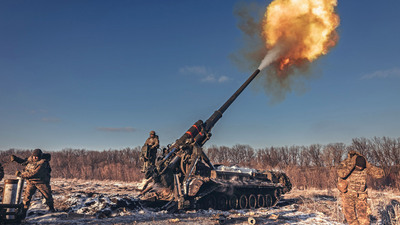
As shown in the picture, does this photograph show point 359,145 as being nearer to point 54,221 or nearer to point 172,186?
point 172,186

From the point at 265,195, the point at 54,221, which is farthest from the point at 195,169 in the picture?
the point at 54,221

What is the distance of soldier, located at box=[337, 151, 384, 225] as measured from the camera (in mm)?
7570

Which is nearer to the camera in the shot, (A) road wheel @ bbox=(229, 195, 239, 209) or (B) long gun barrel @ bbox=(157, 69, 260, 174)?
(B) long gun barrel @ bbox=(157, 69, 260, 174)

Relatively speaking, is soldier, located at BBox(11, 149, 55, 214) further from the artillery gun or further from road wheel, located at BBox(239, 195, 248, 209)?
road wheel, located at BBox(239, 195, 248, 209)

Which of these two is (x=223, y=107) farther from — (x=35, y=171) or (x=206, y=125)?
(x=35, y=171)

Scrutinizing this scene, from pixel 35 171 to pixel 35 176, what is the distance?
0.61 ft

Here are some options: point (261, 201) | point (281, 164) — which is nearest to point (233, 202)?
point (261, 201)

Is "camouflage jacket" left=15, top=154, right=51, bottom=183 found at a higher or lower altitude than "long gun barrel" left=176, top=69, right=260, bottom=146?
lower

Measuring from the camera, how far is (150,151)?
12.9m

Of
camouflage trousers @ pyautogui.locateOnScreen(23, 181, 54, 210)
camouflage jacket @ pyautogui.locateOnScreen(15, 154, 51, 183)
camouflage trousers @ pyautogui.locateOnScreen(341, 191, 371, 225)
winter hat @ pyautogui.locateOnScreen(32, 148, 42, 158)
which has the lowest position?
camouflage trousers @ pyautogui.locateOnScreen(341, 191, 371, 225)

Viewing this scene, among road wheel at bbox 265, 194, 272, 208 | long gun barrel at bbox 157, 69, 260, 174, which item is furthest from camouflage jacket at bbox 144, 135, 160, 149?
road wheel at bbox 265, 194, 272, 208

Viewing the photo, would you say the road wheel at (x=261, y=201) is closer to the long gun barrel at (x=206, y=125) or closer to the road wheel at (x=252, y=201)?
the road wheel at (x=252, y=201)

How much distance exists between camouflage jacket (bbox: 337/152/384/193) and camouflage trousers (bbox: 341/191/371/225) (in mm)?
169

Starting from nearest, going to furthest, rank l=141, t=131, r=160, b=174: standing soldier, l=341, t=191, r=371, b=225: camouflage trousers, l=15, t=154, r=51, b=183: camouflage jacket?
l=341, t=191, r=371, b=225: camouflage trousers
l=15, t=154, r=51, b=183: camouflage jacket
l=141, t=131, r=160, b=174: standing soldier
